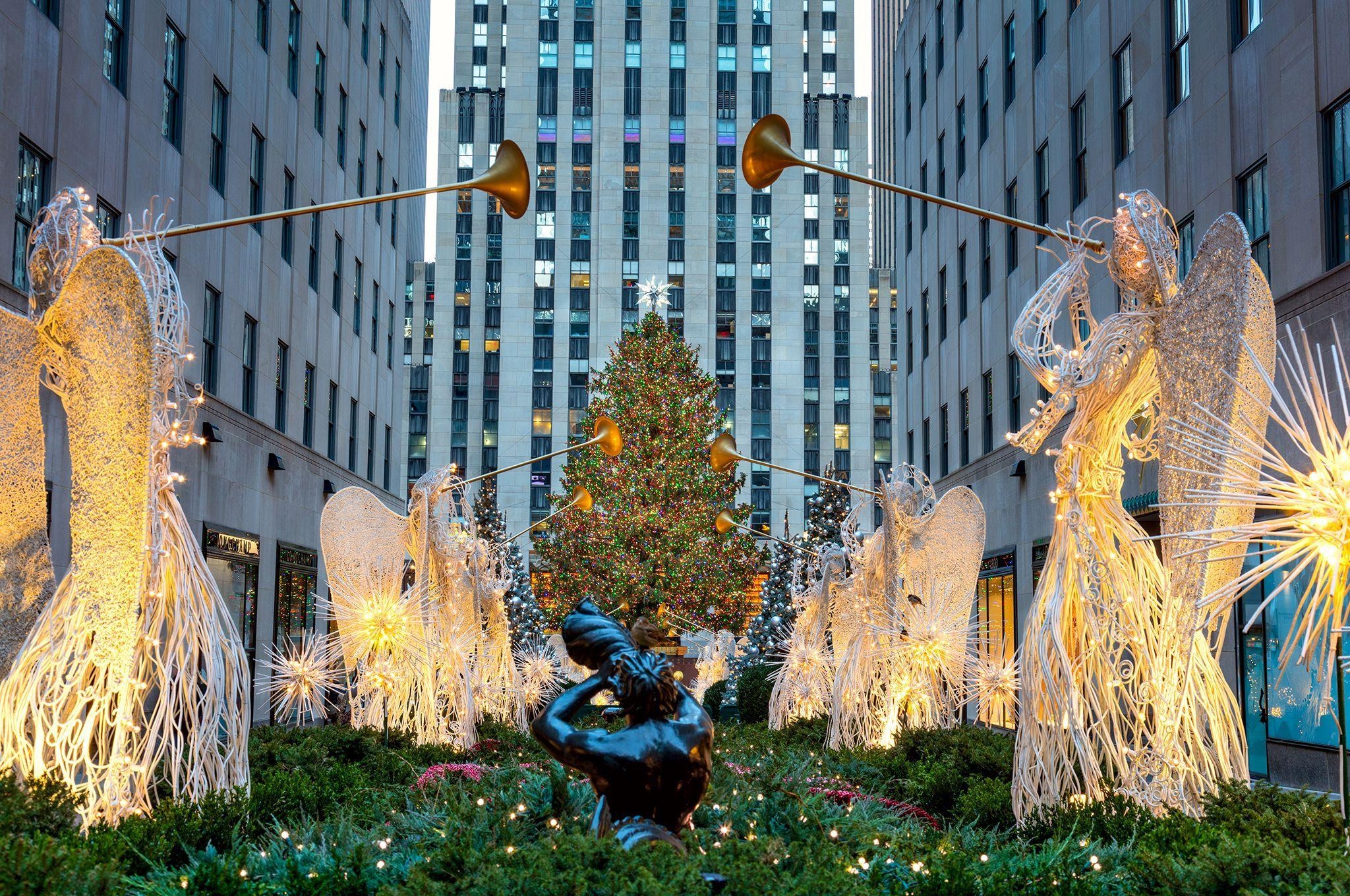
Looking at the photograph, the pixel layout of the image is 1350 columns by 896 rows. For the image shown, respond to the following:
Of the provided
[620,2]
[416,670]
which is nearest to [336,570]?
[416,670]

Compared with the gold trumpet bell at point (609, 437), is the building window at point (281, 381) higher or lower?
higher

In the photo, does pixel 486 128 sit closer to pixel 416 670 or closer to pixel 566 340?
pixel 566 340

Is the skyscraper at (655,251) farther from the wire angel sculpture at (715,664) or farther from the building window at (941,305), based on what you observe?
the building window at (941,305)

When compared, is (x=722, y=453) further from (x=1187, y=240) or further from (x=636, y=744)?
(x=636, y=744)

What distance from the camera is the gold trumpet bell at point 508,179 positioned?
877cm

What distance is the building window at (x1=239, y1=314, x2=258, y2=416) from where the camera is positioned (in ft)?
86.8

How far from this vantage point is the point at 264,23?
90.5ft

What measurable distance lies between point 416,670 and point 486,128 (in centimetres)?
6767

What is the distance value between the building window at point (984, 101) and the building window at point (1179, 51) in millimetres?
11034

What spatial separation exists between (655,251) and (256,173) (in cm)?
4924

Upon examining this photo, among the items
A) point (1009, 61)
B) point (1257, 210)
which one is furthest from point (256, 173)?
point (1257, 210)

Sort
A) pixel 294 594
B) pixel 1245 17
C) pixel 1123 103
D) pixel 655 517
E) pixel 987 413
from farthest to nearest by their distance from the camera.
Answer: pixel 655 517
pixel 987 413
pixel 294 594
pixel 1123 103
pixel 1245 17

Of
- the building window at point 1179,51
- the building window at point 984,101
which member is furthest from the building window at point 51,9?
the building window at point 984,101

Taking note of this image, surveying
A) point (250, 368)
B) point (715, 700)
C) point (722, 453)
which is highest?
point (250, 368)
